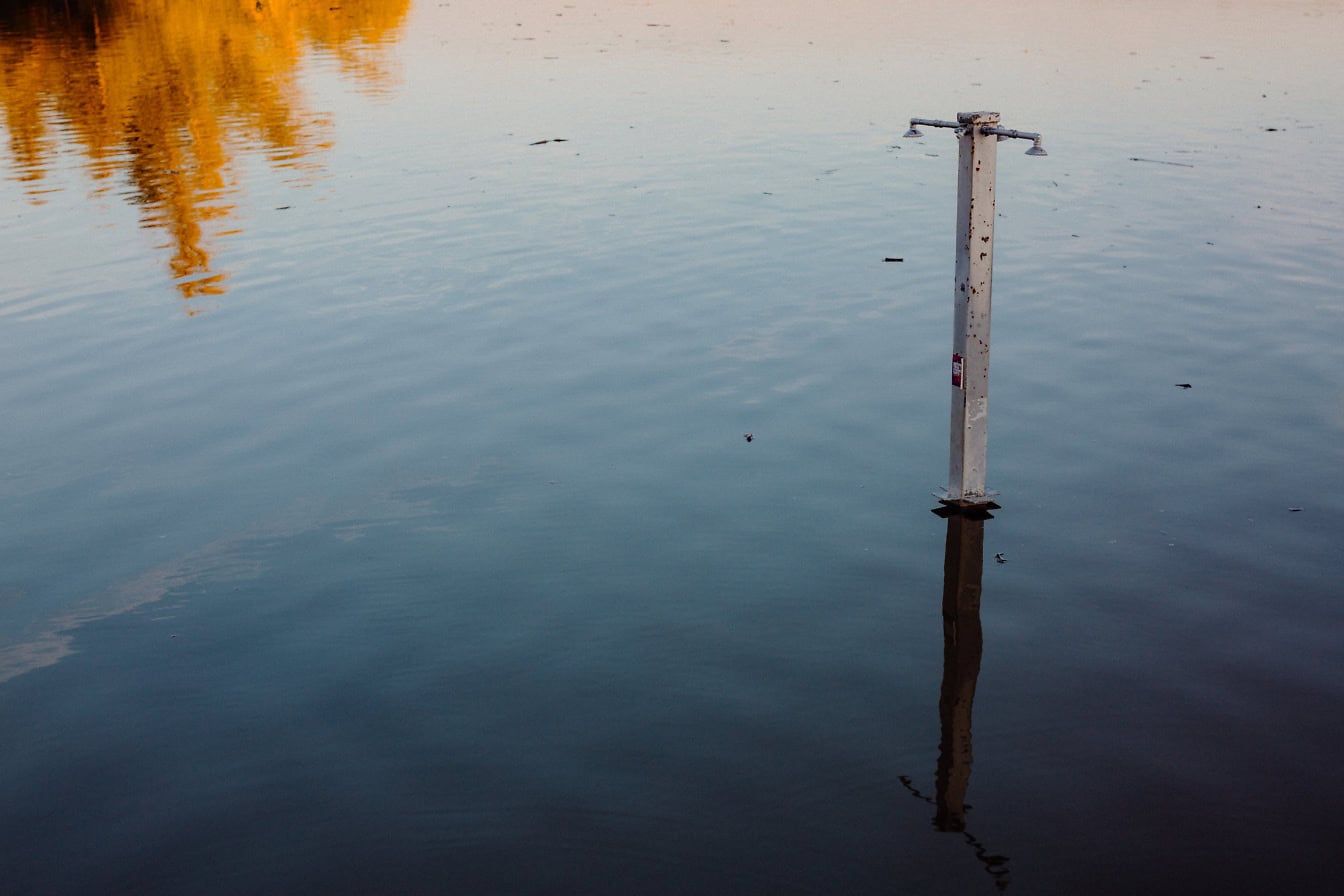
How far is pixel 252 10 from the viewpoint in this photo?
55875 millimetres

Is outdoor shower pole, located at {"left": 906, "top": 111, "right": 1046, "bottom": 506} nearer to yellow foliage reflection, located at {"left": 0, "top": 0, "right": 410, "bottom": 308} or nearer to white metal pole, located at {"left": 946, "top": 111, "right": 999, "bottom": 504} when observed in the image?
white metal pole, located at {"left": 946, "top": 111, "right": 999, "bottom": 504}

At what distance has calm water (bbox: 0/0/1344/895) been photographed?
680 cm

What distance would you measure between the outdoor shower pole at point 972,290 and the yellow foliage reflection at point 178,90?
1200 cm

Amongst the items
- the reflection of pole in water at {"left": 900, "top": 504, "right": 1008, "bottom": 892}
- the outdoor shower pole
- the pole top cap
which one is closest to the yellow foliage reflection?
the outdoor shower pole

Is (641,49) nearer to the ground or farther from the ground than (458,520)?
farther from the ground

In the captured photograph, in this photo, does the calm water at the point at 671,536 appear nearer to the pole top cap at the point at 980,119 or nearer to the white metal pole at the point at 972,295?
the white metal pole at the point at 972,295

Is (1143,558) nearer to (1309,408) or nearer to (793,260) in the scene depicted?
(1309,408)

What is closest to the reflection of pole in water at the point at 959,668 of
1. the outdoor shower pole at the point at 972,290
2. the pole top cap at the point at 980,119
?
the outdoor shower pole at the point at 972,290

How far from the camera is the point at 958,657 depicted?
8352 millimetres

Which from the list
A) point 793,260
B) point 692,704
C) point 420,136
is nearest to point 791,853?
point 692,704

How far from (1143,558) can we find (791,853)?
426 cm

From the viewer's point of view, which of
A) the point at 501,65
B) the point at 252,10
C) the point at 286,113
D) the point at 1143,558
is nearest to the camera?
the point at 1143,558

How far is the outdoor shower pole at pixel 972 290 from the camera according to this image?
352 inches

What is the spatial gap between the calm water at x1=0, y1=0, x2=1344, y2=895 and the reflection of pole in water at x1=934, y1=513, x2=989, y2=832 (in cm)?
3
